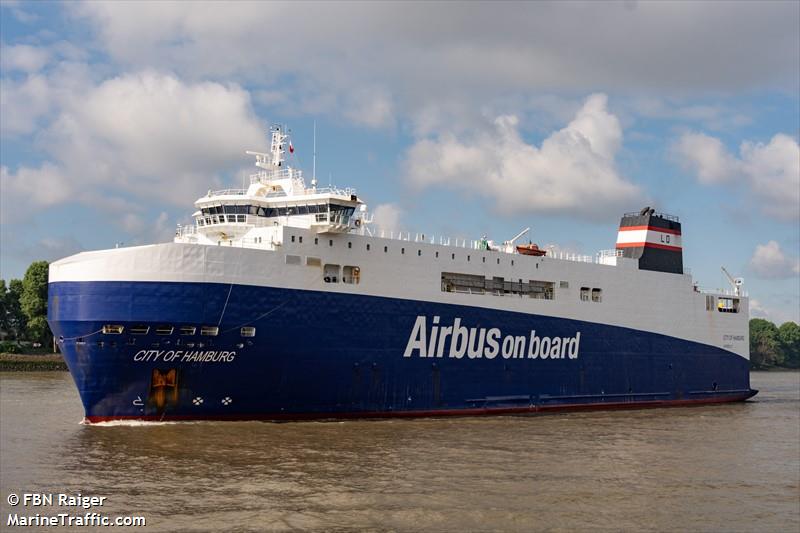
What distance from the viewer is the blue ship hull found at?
67.0 feet

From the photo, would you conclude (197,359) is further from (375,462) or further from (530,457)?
(530,457)

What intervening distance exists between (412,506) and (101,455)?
7.90m

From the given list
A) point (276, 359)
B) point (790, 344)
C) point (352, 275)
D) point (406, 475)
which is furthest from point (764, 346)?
point (406, 475)

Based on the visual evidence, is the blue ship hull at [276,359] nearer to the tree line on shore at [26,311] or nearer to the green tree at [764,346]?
the tree line on shore at [26,311]

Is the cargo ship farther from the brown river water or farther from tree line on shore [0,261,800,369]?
tree line on shore [0,261,800,369]

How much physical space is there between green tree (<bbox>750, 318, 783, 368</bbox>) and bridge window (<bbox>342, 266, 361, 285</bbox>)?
94.9 metres

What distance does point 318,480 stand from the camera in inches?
603

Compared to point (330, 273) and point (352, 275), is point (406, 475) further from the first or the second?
point (352, 275)

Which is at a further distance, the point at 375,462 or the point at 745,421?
the point at 745,421

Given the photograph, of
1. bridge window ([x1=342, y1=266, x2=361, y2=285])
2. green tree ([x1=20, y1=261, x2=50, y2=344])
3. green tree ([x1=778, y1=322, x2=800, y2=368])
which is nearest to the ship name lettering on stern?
bridge window ([x1=342, y1=266, x2=361, y2=285])

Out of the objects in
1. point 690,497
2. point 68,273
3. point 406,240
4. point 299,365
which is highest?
point 406,240

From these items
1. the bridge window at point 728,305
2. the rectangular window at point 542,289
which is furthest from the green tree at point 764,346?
the rectangular window at point 542,289

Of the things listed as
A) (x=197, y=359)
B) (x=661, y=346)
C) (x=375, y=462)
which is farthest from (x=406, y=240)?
(x=661, y=346)

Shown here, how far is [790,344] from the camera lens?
4486 inches
